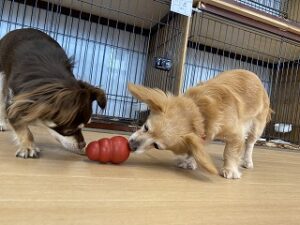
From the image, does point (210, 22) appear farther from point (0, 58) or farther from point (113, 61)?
point (0, 58)

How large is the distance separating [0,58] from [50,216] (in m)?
1.13

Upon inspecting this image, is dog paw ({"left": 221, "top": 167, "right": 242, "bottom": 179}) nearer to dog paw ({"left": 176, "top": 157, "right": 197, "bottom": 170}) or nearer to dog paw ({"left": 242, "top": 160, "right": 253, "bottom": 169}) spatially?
dog paw ({"left": 176, "top": 157, "right": 197, "bottom": 170})

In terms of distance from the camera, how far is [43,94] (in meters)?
1.05

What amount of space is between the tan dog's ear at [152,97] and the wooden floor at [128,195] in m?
0.25

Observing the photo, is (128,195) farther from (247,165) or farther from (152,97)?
(247,165)

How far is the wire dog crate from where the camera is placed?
2.76 metres

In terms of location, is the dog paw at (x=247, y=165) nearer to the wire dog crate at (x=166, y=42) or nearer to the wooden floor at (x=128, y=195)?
the wooden floor at (x=128, y=195)

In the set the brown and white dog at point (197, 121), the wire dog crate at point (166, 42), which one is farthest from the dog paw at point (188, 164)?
the wire dog crate at point (166, 42)

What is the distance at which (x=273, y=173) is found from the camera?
161 cm

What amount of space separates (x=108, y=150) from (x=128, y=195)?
1.29 feet

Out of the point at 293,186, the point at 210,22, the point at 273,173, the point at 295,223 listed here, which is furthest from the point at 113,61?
the point at 295,223

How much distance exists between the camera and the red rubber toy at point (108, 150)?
1.23 m

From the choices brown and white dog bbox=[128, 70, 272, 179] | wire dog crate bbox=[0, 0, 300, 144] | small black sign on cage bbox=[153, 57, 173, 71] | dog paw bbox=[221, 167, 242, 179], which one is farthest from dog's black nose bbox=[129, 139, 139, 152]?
small black sign on cage bbox=[153, 57, 173, 71]

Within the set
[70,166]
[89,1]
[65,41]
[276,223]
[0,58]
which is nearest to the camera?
[276,223]
